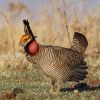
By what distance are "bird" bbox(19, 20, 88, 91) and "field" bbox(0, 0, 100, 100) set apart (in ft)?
0.86

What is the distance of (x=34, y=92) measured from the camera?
8.27m

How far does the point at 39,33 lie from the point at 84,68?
5.76 m

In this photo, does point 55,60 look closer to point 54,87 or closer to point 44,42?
point 54,87

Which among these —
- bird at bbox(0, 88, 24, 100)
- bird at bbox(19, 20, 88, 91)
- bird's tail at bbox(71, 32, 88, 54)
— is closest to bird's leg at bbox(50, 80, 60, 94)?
bird at bbox(19, 20, 88, 91)

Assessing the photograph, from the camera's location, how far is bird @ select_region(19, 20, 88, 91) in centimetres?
817

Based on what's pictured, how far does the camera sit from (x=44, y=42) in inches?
519

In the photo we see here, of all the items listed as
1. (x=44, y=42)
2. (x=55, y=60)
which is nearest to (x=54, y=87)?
(x=55, y=60)

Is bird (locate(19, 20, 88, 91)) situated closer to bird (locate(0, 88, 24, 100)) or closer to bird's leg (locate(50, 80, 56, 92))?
bird's leg (locate(50, 80, 56, 92))

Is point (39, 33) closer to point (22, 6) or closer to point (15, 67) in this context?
point (22, 6)

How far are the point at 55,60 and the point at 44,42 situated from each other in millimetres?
5032

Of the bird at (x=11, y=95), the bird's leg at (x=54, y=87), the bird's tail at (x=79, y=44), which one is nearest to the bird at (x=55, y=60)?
the bird's leg at (x=54, y=87)

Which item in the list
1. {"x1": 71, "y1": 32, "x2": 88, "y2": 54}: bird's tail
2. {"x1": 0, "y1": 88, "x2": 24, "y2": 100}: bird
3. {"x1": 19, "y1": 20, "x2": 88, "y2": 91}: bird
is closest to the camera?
{"x1": 0, "y1": 88, "x2": 24, "y2": 100}: bird

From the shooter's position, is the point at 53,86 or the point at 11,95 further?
the point at 53,86

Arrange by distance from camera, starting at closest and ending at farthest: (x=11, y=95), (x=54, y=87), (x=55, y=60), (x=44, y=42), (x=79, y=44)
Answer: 1. (x=11, y=95)
2. (x=55, y=60)
3. (x=54, y=87)
4. (x=79, y=44)
5. (x=44, y=42)
